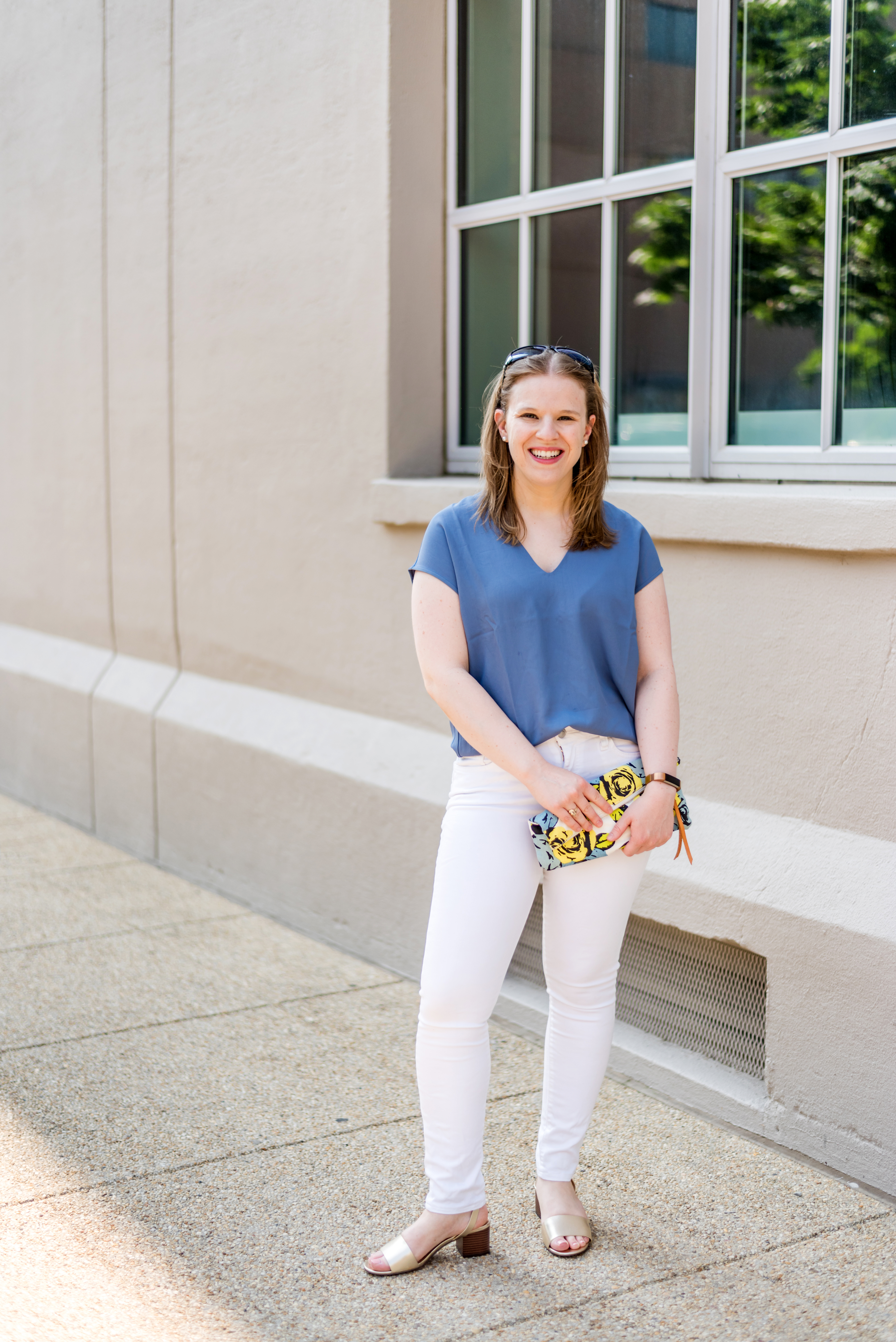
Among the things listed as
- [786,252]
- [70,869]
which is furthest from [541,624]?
[70,869]

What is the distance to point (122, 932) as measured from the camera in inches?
213

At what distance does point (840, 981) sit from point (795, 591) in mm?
976

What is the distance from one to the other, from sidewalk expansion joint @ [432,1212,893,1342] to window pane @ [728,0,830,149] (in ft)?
9.01

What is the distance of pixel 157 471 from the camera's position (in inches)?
253

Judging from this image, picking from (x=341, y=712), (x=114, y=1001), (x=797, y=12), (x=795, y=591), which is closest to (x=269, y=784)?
(x=341, y=712)

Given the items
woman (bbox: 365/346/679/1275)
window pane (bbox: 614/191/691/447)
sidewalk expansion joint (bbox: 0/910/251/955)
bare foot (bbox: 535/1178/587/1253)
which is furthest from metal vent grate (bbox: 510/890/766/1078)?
sidewalk expansion joint (bbox: 0/910/251/955)

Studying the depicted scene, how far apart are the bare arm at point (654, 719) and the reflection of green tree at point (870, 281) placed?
103cm

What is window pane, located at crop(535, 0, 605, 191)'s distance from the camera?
441cm

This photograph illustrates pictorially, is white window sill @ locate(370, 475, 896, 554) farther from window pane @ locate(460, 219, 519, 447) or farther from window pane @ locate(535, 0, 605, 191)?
window pane @ locate(535, 0, 605, 191)

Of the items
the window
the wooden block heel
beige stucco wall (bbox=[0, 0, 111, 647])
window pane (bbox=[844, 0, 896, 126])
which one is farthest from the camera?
beige stucco wall (bbox=[0, 0, 111, 647])

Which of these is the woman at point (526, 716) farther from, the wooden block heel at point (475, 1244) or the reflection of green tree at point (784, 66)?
the reflection of green tree at point (784, 66)

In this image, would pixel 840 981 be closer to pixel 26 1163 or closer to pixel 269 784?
pixel 26 1163

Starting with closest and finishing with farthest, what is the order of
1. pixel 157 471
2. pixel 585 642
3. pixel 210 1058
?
1. pixel 585 642
2. pixel 210 1058
3. pixel 157 471

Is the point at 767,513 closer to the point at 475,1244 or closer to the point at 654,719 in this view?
the point at 654,719
